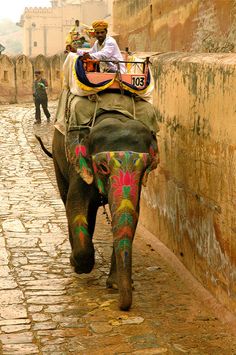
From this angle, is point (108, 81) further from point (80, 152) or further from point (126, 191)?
point (126, 191)

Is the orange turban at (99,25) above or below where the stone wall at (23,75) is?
above

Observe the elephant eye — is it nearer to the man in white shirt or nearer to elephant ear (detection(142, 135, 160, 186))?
elephant ear (detection(142, 135, 160, 186))

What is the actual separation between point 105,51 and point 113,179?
6.81 feet

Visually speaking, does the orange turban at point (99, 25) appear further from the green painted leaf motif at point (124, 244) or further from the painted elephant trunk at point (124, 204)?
the green painted leaf motif at point (124, 244)

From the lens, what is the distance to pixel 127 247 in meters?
5.75

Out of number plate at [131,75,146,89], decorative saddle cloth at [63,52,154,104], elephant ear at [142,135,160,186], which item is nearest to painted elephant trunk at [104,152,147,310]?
elephant ear at [142,135,160,186]

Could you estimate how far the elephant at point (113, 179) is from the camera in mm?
5770

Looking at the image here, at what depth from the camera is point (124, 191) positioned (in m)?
5.77

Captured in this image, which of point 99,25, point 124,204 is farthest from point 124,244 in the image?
point 99,25

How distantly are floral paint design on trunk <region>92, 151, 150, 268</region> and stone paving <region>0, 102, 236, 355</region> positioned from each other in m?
0.58

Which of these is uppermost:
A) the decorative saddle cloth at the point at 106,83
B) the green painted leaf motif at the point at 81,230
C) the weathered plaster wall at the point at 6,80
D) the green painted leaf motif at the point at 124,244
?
the decorative saddle cloth at the point at 106,83

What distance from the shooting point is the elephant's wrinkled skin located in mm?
5766

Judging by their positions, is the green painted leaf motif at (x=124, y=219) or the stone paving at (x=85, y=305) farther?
the green painted leaf motif at (x=124, y=219)

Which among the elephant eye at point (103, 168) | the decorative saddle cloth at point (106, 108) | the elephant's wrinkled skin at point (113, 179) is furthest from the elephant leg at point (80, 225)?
the elephant eye at point (103, 168)
